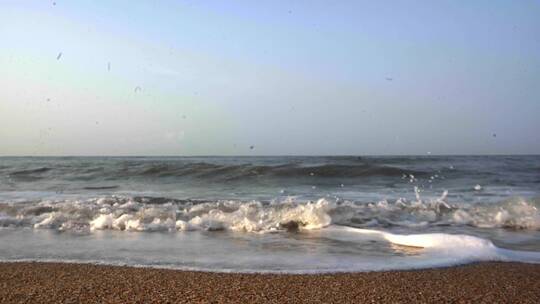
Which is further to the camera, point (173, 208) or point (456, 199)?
point (456, 199)

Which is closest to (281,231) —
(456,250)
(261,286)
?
(456,250)

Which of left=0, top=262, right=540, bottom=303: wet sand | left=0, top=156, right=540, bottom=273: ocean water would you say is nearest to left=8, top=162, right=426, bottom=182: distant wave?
left=0, top=156, right=540, bottom=273: ocean water

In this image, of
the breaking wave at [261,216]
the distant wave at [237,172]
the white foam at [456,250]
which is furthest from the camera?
the distant wave at [237,172]

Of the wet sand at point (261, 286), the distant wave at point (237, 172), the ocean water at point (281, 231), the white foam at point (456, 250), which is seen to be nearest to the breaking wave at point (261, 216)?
the ocean water at point (281, 231)

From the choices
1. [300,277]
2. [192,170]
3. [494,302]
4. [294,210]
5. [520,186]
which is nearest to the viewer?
[494,302]

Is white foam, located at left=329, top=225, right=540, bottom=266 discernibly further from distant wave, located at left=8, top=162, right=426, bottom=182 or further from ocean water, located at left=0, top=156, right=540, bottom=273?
distant wave, located at left=8, top=162, right=426, bottom=182

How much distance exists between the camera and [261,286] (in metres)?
4.49

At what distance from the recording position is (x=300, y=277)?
15.9ft

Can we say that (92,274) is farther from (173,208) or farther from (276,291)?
(173,208)

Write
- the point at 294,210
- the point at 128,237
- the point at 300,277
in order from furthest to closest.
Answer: the point at 294,210, the point at 128,237, the point at 300,277

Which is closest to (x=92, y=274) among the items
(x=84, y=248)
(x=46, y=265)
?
(x=46, y=265)

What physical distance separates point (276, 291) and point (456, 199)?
346 inches

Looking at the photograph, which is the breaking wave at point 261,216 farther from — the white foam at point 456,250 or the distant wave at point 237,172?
the distant wave at point 237,172

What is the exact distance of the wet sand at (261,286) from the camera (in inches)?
162
